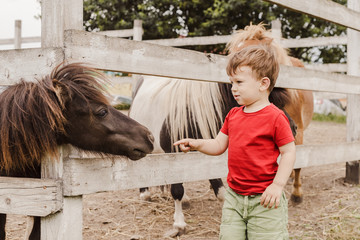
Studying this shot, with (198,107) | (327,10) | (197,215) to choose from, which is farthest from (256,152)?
(327,10)

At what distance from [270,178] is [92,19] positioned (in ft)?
39.8

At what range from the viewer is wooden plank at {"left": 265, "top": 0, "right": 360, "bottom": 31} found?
2.91 metres

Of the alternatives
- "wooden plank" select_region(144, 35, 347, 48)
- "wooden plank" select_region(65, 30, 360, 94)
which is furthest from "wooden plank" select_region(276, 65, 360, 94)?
"wooden plank" select_region(144, 35, 347, 48)

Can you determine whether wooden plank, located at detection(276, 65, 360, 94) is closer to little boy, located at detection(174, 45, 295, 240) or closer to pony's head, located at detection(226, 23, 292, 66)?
pony's head, located at detection(226, 23, 292, 66)

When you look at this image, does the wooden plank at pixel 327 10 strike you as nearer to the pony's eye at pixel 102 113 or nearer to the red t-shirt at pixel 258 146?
the red t-shirt at pixel 258 146

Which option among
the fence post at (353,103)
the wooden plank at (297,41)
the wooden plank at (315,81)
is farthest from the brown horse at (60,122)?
the wooden plank at (297,41)

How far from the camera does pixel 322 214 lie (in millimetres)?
3367

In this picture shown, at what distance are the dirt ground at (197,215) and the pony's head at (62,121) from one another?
1223mm

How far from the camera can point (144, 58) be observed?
1993 mm

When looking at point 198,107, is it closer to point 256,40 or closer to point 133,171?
point 256,40

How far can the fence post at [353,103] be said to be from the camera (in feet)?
13.3

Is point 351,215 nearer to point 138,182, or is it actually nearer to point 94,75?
point 138,182

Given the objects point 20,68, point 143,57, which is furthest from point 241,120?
point 20,68

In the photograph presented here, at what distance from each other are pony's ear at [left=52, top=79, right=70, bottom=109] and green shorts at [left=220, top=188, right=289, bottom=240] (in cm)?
90
